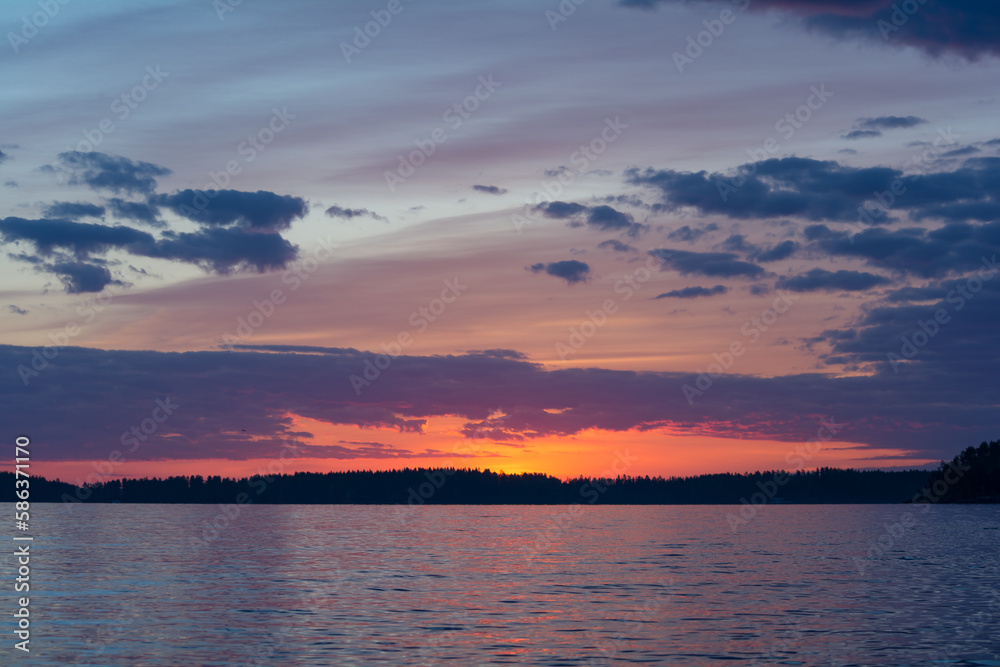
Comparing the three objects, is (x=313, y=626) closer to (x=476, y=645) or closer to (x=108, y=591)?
(x=476, y=645)

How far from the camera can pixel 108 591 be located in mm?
65438

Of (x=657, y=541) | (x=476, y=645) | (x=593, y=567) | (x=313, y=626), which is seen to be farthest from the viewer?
(x=657, y=541)

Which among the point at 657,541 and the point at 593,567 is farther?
the point at 657,541

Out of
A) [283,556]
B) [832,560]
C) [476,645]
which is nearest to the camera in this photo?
[476,645]

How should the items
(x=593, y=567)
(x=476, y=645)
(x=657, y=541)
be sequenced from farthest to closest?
(x=657, y=541) < (x=593, y=567) < (x=476, y=645)

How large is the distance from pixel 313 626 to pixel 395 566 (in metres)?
38.6

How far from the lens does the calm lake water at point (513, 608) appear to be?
42.4 metres

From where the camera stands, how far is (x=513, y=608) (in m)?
56.7

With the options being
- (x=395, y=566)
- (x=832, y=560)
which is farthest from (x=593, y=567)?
(x=832, y=560)

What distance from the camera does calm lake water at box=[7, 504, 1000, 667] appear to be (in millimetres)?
42438

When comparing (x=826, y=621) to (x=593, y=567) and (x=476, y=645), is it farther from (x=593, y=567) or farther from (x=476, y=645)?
(x=593, y=567)

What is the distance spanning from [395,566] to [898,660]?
5564 centimetres

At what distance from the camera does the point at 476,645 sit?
44125 millimetres

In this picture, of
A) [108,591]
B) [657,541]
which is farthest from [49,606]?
[657,541]
